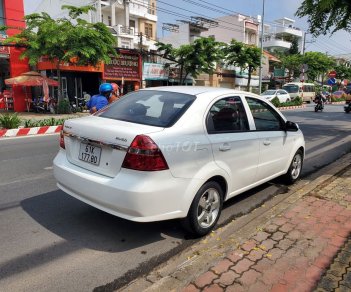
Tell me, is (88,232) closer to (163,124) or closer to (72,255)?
(72,255)

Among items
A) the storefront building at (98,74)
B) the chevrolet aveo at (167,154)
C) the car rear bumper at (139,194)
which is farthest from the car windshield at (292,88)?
the car rear bumper at (139,194)

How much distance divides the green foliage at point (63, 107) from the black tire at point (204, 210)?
1781 cm

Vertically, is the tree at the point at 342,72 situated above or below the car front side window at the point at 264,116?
above

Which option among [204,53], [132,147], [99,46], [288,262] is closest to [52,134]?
[99,46]

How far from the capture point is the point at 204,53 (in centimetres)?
2927

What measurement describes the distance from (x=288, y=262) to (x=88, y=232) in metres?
2.17

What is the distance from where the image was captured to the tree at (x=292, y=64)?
51375 millimetres

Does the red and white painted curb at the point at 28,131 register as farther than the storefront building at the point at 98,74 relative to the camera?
No

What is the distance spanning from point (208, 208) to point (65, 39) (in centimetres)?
1661

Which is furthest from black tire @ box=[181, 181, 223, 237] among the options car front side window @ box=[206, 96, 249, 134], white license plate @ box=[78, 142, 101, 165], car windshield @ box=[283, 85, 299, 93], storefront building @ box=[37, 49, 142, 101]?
car windshield @ box=[283, 85, 299, 93]

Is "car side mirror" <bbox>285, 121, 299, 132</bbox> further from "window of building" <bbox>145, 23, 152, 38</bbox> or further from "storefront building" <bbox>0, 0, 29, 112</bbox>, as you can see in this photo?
"window of building" <bbox>145, 23, 152, 38</bbox>

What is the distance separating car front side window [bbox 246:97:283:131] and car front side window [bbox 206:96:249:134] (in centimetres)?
26

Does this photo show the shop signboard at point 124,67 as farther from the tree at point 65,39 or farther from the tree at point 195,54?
the tree at point 65,39

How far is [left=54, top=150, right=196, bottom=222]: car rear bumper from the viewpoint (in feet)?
10.8
